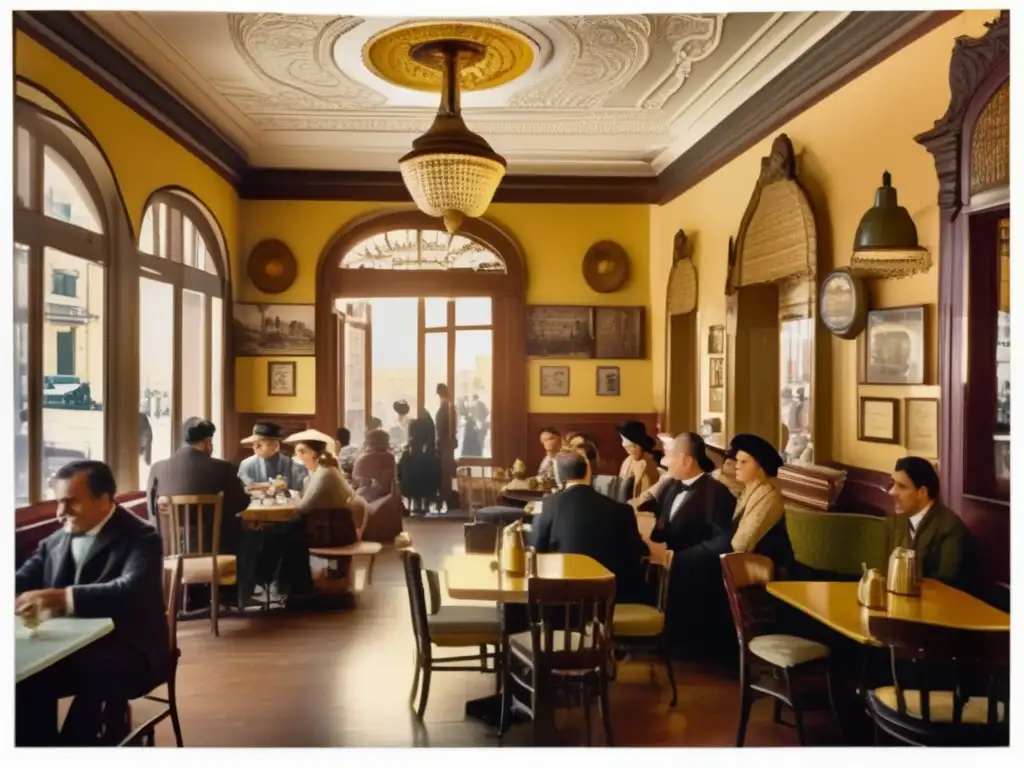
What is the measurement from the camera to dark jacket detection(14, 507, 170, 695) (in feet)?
9.00

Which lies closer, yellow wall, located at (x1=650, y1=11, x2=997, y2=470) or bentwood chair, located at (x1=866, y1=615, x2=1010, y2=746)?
bentwood chair, located at (x1=866, y1=615, x2=1010, y2=746)

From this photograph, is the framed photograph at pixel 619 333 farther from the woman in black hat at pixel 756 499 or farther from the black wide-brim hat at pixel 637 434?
the woman in black hat at pixel 756 499

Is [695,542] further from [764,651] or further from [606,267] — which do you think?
[606,267]

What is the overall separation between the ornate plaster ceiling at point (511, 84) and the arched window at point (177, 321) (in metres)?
0.58

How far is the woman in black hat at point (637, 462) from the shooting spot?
4.55 m

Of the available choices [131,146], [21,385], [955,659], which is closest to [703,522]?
[955,659]

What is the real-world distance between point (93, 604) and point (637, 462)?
2871mm

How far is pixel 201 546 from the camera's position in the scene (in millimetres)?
4305

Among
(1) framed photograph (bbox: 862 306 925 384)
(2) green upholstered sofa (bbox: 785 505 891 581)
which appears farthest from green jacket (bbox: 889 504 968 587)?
(1) framed photograph (bbox: 862 306 925 384)

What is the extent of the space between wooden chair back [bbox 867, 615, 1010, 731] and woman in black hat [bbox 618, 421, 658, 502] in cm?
→ 203

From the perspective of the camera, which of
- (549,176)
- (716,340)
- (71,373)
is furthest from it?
(716,340)

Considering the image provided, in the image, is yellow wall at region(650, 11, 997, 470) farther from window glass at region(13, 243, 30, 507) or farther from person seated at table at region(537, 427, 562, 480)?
window glass at region(13, 243, 30, 507)

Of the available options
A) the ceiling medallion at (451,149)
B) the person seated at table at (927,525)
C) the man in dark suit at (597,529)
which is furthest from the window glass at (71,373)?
the person seated at table at (927,525)
